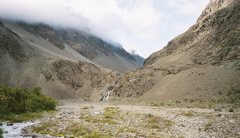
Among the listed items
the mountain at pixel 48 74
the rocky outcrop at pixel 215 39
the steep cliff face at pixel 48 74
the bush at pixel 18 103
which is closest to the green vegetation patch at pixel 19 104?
the bush at pixel 18 103

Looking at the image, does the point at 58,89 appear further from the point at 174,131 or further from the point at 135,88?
the point at 174,131

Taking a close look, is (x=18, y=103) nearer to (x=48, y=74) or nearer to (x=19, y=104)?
(x=19, y=104)

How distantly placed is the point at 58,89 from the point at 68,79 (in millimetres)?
11417

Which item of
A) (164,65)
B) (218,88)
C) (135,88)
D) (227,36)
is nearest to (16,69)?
(135,88)

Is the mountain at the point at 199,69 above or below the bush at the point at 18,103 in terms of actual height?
above

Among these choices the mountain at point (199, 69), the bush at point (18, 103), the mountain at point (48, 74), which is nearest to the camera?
the bush at point (18, 103)

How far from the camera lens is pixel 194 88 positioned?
5553 cm

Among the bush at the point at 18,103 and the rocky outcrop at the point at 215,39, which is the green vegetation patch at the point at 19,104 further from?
the rocky outcrop at the point at 215,39

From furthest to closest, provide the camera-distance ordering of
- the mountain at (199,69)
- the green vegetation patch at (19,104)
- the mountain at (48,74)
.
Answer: the mountain at (48,74) → the mountain at (199,69) → the green vegetation patch at (19,104)

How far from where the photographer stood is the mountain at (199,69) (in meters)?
53.4

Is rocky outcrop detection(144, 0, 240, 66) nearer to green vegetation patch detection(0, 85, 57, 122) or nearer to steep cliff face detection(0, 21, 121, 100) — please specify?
steep cliff face detection(0, 21, 121, 100)

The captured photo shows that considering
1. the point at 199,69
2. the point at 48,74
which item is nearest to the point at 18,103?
the point at 199,69

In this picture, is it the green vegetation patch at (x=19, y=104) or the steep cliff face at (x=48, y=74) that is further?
the steep cliff face at (x=48, y=74)

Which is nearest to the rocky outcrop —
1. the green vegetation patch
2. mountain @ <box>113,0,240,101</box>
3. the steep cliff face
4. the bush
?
mountain @ <box>113,0,240,101</box>
